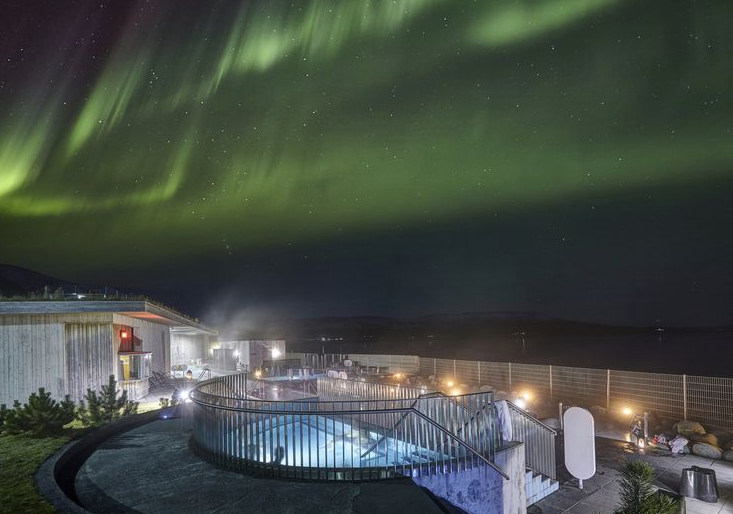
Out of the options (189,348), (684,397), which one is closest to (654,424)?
(684,397)

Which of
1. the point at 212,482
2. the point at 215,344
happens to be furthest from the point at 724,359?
the point at 212,482

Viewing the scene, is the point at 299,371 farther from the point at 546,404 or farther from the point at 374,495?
the point at 374,495

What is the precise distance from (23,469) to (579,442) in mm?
10335

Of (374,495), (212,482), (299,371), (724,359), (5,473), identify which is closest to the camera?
(374,495)

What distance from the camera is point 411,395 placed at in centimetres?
1234

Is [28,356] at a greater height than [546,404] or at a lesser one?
greater

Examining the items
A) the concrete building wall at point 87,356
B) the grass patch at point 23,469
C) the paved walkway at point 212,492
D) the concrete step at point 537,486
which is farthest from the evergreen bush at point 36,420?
the concrete step at point 537,486

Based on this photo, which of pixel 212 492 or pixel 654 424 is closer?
pixel 212 492

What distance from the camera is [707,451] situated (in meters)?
13.6

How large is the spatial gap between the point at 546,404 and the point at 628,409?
3.48 meters

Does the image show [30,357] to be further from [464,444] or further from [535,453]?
[535,453]

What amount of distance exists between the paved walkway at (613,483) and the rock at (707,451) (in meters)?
0.22

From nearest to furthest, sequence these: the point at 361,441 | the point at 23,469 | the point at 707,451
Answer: the point at 23,469, the point at 361,441, the point at 707,451

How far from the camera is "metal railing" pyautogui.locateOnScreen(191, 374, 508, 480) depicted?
798 cm
